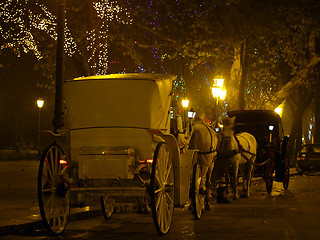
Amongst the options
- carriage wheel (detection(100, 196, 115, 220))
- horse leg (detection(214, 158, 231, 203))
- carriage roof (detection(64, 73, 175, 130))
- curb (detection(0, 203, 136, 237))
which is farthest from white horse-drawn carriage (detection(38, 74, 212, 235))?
horse leg (detection(214, 158, 231, 203))

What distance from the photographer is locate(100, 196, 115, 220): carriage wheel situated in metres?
13.5

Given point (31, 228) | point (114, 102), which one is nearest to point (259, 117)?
point (114, 102)

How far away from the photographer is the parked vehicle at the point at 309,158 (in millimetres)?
35156

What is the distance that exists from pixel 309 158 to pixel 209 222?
2283cm

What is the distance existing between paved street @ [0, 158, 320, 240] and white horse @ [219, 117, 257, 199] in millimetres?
1042

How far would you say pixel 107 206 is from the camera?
13.8 meters

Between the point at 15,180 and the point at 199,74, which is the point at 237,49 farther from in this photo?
the point at 199,74

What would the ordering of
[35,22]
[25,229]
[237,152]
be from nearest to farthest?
[25,229] < [237,152] < [35,22]

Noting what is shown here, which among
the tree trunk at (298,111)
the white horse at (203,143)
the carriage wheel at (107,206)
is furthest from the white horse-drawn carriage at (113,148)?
the tree trunk at (298,111)

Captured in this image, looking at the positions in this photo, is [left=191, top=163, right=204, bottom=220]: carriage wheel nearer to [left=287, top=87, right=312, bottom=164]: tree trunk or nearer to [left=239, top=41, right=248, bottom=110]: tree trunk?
[left=239, top=41, right=248, bottom=110]: tree trunk

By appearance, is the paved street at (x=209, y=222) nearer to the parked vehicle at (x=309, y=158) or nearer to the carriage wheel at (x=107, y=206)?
the carriage wheel at (x=107, y=206)

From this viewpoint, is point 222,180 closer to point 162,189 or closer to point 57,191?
point 162,189

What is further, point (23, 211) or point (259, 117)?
point (259, 117)

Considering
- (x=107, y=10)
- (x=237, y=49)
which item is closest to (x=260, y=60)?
(x=237, y=49)
